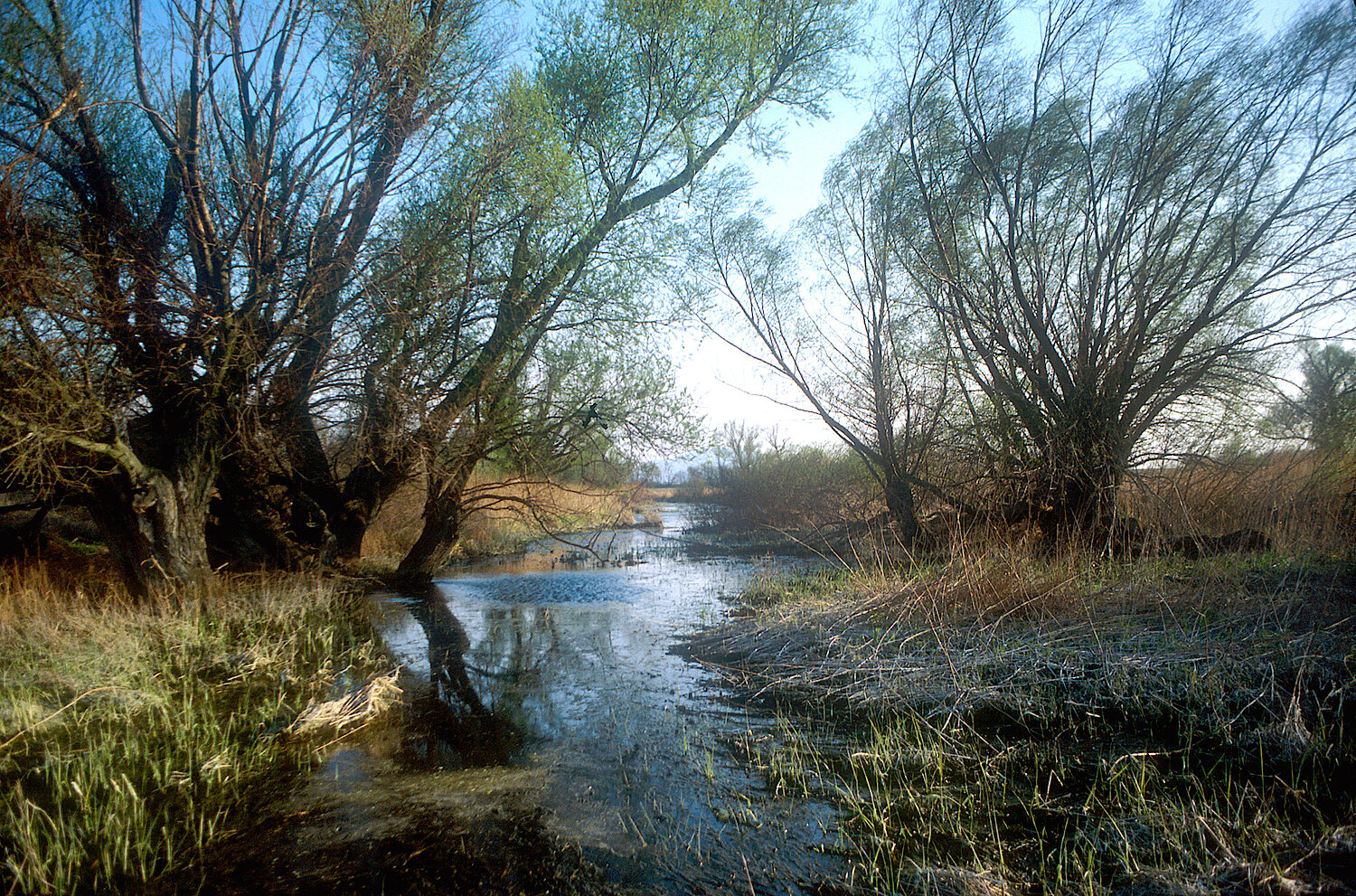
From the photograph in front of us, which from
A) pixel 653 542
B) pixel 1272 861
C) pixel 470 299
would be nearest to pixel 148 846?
pixel 1272 861

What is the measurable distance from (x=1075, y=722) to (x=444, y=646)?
662 cm

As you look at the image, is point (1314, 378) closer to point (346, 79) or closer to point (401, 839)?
point (401, 839)

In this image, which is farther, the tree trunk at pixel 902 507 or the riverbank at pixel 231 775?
the tree trunk at pixel 902 507

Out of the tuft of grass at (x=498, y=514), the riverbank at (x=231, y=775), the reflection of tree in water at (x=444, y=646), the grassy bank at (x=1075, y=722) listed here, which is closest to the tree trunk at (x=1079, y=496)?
the grassy bank at (x=1075, y=722)

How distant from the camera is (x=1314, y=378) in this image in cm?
891

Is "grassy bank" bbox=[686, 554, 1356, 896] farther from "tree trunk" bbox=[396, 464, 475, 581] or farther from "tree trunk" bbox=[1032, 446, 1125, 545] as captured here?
"tree trunk" bbox=[396, 464, 475, 581]

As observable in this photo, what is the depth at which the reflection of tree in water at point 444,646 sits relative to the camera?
6.28 m

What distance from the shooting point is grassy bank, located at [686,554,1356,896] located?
3182mm

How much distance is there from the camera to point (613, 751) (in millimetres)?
4812

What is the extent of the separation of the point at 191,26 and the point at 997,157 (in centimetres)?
1075

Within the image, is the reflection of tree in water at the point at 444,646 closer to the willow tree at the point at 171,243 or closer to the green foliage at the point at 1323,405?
the willow tree at the point at 171,243

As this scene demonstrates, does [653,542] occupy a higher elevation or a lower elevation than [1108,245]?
lower

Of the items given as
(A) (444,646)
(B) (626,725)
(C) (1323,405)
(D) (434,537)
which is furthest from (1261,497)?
(D) (434,537)

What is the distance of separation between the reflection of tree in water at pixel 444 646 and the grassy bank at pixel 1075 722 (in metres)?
2.59
